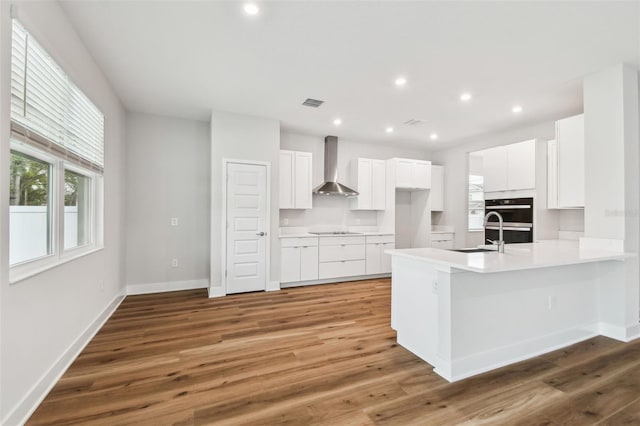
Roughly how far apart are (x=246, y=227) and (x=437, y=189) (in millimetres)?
4239

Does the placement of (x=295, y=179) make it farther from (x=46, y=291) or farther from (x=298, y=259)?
(x=46, y=291)

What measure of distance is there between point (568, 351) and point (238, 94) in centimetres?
450

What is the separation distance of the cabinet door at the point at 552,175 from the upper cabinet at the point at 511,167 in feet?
0.62

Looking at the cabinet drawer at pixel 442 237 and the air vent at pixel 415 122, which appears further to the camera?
the cabinet drawer at pixel 442 237

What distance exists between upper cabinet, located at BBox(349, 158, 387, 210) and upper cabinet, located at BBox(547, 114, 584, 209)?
272 centimetres

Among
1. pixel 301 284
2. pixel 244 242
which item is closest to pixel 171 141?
pixel 244 242

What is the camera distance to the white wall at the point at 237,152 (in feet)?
14.2

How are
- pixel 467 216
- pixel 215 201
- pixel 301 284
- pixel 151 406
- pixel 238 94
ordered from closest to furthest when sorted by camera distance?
1. pixel 151 406
2. pixel 238 94
3. pixel 215 201
4. pixel 301 284
5. pixel 467 216

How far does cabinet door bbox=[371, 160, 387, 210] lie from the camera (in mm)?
5793

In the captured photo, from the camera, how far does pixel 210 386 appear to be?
2062mm

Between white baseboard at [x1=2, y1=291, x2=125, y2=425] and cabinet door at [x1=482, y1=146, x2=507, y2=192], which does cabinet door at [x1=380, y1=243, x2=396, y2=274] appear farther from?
white baseboard at [x1=2, y1=291, x2=125, y2=425]

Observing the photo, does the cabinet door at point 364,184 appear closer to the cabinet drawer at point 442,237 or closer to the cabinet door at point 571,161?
the cabinet drawer at point 442,237

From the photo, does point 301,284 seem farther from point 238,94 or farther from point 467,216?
point 467,216

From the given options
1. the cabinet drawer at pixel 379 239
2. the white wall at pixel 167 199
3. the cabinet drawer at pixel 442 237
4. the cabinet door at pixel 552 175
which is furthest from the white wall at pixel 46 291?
the cabinet drawer at pixel 442 237
